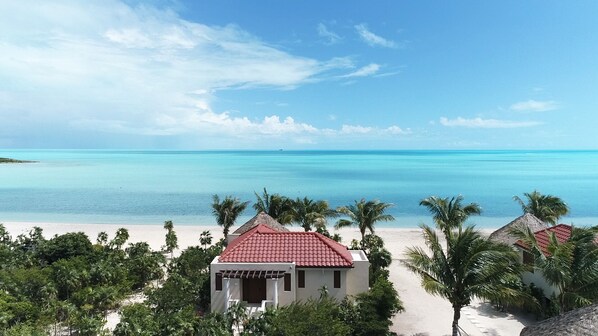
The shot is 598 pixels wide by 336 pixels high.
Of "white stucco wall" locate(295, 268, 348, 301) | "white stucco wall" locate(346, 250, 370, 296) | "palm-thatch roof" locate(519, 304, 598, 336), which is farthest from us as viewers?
"white stucco wall" locate(346, 250, 370, 296)

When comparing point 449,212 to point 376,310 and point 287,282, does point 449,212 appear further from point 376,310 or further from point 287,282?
point 287,282

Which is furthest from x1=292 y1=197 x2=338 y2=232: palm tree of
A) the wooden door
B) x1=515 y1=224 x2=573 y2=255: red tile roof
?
x1=515 y1=224 x2=573 y2=255: red tile roof

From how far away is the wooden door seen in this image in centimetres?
1833

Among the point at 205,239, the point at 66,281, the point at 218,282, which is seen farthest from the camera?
the point at 205,239

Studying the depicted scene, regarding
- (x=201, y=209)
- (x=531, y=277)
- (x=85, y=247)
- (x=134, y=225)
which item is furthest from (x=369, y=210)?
(x=201, y=209)

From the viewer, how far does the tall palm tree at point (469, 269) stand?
13.6 meters

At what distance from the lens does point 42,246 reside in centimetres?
2492

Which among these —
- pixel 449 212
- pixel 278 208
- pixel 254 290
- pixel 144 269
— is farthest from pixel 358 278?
pixel 144 269

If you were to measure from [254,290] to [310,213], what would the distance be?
10414mm

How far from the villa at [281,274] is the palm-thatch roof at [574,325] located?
8137mm

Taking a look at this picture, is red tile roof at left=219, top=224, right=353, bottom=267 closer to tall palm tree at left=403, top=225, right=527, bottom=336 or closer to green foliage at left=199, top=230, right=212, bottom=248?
tall palm tree at left=403, top=225, right=527, bottom=336

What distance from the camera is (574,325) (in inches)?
416

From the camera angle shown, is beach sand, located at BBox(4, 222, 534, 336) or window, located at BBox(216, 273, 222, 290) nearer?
beach sand, located at BBox(4, 222, 534, 336)

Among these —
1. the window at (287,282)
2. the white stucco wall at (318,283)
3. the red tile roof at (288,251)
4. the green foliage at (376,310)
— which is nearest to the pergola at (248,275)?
the window at (287,282)
